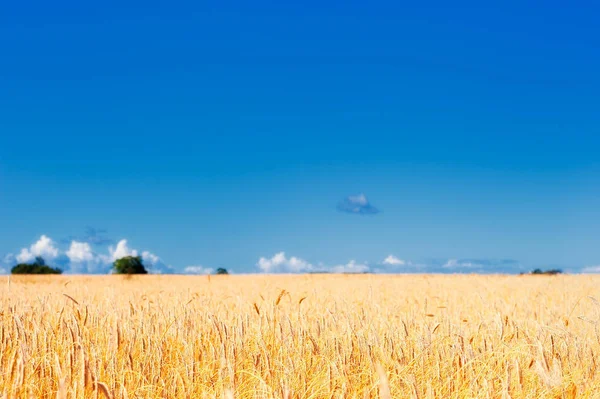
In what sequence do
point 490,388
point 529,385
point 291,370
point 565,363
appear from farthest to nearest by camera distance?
point 565,363 → point 529,385 → point 291,370 → point 490,388

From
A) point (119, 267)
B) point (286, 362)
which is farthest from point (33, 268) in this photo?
point (286, 362)

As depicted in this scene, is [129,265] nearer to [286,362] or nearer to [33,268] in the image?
[33,268]

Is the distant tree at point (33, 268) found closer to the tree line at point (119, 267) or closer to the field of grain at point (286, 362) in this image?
the tree line at point (119, 267)

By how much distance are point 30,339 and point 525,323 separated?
583 cm

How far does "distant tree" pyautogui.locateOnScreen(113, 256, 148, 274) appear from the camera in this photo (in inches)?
2209

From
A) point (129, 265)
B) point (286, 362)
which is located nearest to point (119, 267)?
point (129, 265)

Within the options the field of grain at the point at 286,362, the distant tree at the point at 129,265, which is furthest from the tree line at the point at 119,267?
the field of grain at the point at 286,362

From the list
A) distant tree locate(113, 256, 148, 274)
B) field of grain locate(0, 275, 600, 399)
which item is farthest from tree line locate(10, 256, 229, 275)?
field of grain locate(0, 275, 600, 399)

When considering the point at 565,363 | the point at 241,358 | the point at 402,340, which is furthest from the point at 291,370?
the point at 565,363

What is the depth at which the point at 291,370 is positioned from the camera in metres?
4.12

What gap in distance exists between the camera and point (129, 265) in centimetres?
5684

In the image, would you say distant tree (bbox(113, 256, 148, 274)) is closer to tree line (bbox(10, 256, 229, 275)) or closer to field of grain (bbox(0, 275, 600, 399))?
tree line (bbox(10, 256, 229, 275))

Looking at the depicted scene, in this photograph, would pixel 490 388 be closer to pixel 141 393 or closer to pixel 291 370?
pixel 291 370

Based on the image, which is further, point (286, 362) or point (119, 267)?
point (119, 267)
